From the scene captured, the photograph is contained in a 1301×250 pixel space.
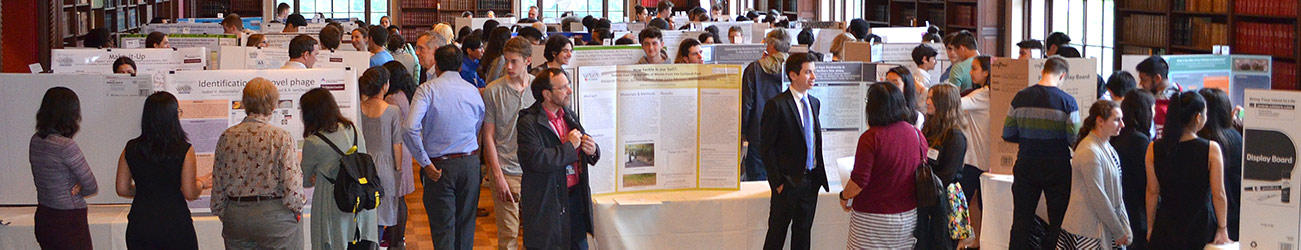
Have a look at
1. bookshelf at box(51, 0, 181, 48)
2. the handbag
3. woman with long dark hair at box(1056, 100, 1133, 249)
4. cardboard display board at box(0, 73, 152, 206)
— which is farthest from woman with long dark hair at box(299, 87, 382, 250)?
bookshelf at box(51, 0, 181, 48)

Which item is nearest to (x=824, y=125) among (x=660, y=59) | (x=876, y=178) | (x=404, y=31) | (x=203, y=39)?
(x=876, y=178)

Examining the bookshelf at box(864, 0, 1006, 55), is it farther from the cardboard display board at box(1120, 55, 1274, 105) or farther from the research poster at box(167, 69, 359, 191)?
the research poster at box(167, 69, 359, 191)

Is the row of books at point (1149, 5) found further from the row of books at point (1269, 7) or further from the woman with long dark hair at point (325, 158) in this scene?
the woman with long dark hair at point (325, 158)

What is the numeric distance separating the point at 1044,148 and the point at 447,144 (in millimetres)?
2562

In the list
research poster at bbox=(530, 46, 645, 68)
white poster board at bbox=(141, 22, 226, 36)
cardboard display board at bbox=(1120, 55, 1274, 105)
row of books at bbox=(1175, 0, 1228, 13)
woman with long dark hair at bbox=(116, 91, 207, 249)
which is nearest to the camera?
woman with long dark hair at bbox=(116, 91, 207, 249)

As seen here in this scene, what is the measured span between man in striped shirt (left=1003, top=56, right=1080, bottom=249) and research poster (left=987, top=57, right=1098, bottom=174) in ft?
0.72

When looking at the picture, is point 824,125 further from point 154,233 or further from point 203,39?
point 203,39

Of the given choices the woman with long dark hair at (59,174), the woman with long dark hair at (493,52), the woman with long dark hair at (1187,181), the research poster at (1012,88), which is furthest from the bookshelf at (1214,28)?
the woman with long dark hair at (59,174)

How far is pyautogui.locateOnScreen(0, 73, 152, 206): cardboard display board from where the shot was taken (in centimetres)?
575

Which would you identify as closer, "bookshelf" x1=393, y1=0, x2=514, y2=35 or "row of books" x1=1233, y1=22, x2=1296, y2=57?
"row of books" x1=1233, y1=22, x2=1296, y2=57

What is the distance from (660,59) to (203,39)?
4456mm

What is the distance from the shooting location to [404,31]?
2367 cm

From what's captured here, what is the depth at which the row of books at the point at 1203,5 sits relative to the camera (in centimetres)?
904

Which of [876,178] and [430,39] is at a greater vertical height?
[430,39]
